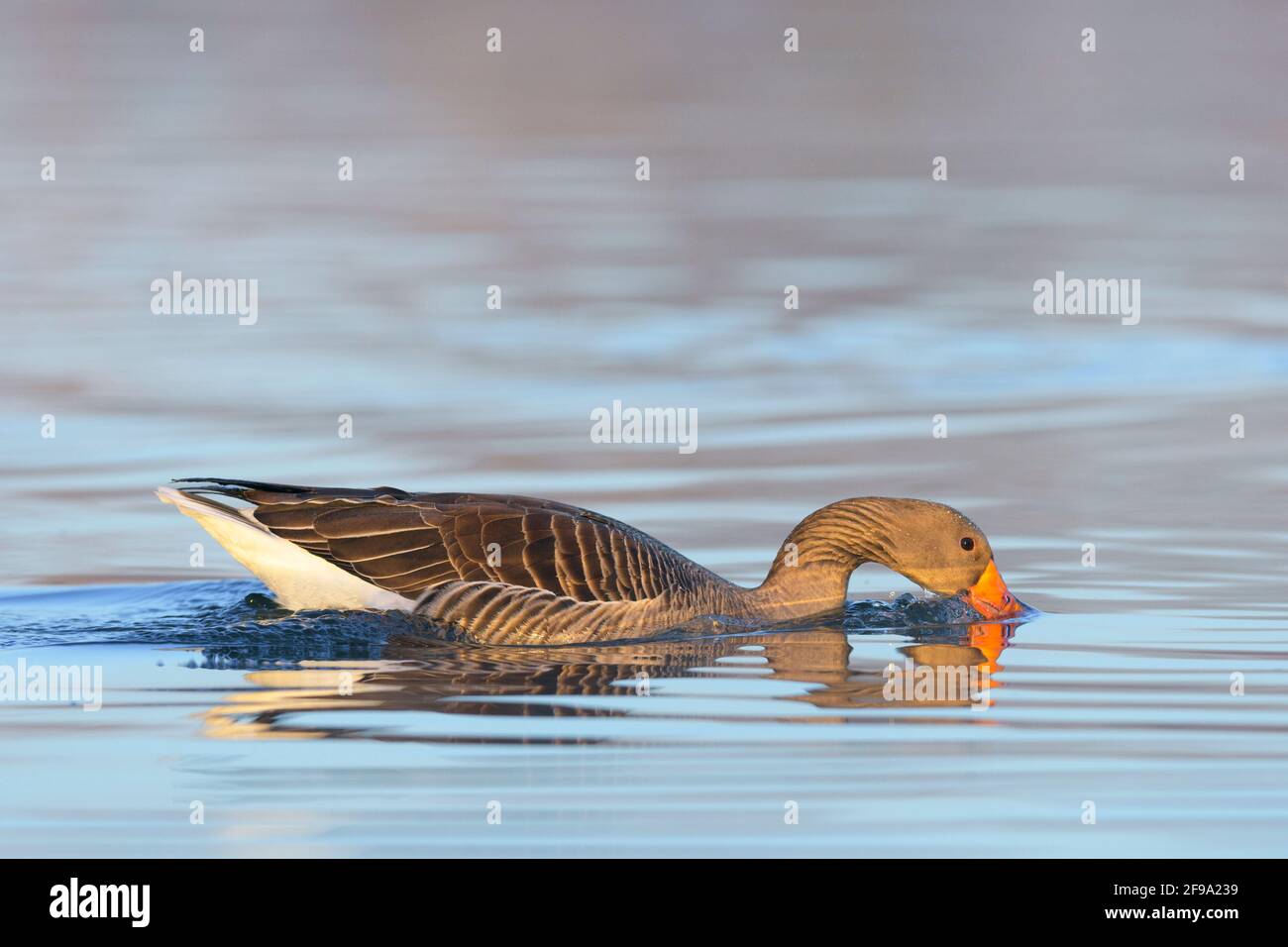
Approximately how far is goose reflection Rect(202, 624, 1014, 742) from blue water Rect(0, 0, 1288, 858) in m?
0.05

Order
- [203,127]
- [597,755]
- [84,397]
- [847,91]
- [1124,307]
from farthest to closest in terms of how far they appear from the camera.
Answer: [847,91] → [203,127] → [1124,307] → [84,397] → [597,755]

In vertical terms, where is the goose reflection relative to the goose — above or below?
below

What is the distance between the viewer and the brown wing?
41.3ft

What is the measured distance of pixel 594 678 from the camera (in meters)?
11.4

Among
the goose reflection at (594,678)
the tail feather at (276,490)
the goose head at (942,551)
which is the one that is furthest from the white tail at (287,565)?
the goose head at (942,551)

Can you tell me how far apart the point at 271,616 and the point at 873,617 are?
384 centimetres

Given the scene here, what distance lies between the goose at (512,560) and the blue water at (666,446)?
12.4 inches

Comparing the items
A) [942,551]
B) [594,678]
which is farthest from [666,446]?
[594,678]

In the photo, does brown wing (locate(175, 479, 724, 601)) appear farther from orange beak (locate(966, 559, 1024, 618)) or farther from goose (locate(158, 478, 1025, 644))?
orange beak (locate(966, 559, 1024, 618))

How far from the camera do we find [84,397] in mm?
19250

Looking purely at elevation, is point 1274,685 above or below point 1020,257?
below

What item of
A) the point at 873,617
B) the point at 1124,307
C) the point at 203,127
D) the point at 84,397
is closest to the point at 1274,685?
the point at 873,617

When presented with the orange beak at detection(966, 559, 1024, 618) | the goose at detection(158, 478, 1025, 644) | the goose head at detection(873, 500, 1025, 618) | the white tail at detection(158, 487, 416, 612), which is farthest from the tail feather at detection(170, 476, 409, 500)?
the orange beak at detection(966, 559, 1024, 618)

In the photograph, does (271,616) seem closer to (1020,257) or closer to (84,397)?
(84,397)
